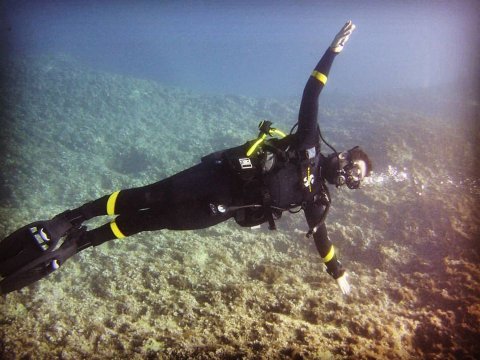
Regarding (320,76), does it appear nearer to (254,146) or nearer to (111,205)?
(254,146)

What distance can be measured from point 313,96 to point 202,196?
5.46 ft

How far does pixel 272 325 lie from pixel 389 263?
4.10 m

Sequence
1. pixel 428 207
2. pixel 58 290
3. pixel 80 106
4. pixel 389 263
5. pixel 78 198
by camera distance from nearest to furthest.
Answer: pixel 58 290 < pixel 389 263 < pixel 428 207 < pixel 78 198 < pixel 80 106

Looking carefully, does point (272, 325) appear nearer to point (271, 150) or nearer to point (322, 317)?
point (322, 317)

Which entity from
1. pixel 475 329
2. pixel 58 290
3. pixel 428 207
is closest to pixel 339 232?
pixel 428 207

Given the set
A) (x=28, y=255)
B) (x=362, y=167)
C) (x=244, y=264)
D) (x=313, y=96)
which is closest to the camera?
(x=28, y=255)

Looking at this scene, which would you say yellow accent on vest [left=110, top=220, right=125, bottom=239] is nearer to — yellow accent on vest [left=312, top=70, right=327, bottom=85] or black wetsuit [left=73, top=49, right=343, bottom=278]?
black wetsuit [left=73, top=49, right=343, bottom=278]

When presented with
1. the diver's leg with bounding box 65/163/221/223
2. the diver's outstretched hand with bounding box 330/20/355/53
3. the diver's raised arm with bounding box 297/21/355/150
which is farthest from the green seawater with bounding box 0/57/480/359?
the diver's outstretched hand with bounding box 330/20/355/53

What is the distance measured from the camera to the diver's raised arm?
321 centimetres

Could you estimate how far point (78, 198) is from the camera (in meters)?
9.59

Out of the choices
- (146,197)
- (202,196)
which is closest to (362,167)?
(202,196)

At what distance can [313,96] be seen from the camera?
3.20m

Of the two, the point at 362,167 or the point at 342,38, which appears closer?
the point at 342,38

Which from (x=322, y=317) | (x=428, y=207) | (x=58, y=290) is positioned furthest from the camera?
(x=428, y=207)
